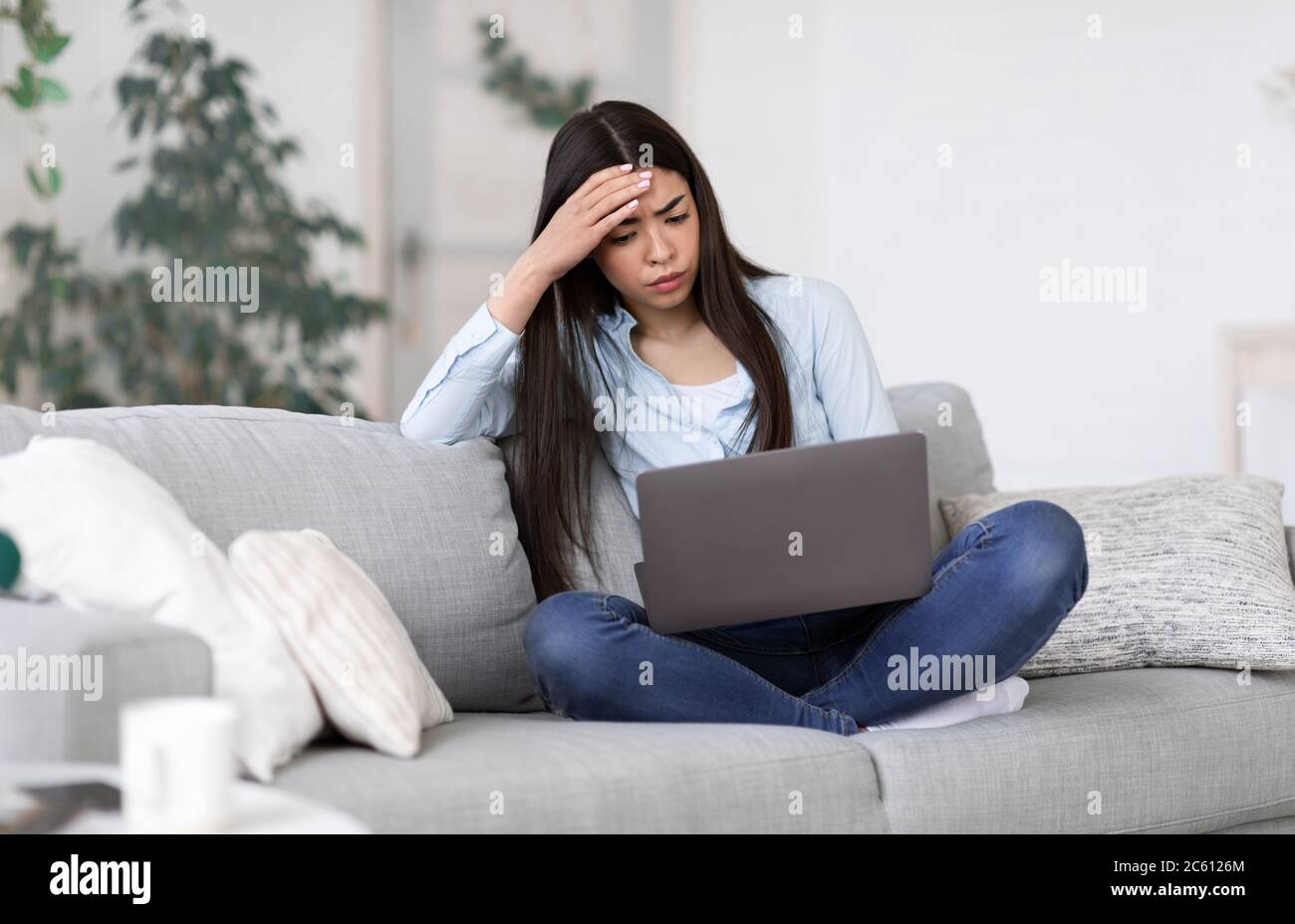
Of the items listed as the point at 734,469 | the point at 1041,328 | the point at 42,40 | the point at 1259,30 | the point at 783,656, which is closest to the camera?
the point at 734,469

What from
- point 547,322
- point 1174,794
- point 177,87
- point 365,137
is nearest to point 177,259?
point 177,87

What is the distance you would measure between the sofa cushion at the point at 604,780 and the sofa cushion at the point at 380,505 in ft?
0.78

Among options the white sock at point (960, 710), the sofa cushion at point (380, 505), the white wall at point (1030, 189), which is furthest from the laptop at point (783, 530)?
the white wall at point (1030, 189)

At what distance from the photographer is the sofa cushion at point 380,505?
1.76m

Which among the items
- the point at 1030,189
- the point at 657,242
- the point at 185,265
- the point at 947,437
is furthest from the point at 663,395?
the point at 1030,189

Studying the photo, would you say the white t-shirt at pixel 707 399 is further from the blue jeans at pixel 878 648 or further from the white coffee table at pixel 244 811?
the white coffee table at pixel 244 811

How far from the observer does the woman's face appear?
6.61ft

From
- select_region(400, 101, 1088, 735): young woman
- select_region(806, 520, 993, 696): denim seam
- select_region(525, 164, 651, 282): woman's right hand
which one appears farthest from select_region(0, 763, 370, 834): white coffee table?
select_region(525, 164, 651, 282): woman's right hand

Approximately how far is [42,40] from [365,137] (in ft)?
4.43

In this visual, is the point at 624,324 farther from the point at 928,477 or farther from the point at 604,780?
the point at 604,780

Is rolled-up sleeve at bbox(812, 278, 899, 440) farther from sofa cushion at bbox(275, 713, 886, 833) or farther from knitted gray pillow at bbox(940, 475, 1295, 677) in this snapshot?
sofa cushion at bbox(275, 713, 886, 833)

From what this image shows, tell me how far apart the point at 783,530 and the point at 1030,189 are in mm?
3451

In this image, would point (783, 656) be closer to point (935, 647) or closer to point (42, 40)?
point (935, 647)
